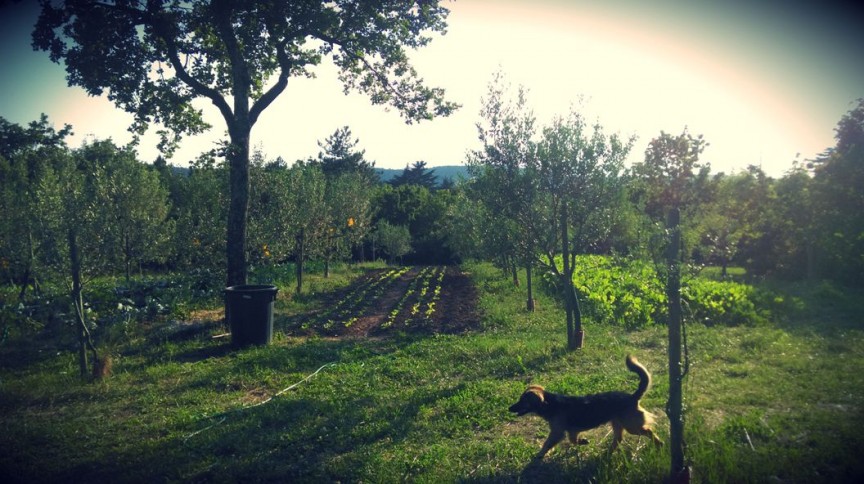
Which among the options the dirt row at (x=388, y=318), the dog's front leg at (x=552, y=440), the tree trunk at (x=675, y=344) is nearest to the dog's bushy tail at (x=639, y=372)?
the tree trunk at (x=675, y=344)

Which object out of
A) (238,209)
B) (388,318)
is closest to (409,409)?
(388,318)

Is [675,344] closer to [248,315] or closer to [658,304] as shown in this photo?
[248,315]

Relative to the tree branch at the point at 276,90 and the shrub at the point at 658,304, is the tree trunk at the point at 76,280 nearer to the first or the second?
the tree branch at the point at 276,90

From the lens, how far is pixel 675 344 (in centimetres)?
419

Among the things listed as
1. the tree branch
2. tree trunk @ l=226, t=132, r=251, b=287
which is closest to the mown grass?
tree trunk @ l=226, t=132, r=251, b=287

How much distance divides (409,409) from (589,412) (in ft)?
9.07

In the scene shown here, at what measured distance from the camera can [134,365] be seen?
28.8ft

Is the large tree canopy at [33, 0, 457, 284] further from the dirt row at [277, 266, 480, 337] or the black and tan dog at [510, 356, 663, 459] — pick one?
the black and tan dog at [510, 356, 663, 459]

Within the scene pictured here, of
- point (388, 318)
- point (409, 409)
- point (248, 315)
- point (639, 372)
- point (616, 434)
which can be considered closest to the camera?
point (639, 372)

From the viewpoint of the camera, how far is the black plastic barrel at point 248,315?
32.8 ft

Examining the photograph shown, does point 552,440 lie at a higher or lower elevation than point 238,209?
lower

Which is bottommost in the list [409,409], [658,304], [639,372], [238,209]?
[409,409]

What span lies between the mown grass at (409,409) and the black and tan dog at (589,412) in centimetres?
27

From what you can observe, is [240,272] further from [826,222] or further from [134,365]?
[826,222]
